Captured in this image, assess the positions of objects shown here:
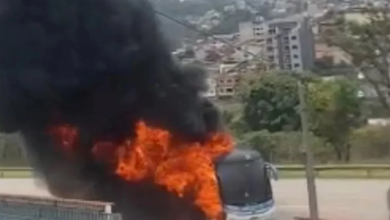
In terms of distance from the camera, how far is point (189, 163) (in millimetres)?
10398

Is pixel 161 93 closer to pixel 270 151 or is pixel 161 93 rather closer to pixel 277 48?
pixel 270 151

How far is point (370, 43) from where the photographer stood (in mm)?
21625

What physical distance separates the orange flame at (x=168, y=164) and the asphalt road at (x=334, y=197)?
3.37 metres

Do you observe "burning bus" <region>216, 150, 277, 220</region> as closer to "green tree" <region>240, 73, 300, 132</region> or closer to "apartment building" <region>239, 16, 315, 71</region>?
"green tree" <region>240, 73, 300, 132</region>

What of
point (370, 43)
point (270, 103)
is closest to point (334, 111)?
point (270, 103)

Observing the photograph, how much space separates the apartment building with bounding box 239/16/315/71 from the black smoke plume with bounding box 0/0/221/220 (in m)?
8.77

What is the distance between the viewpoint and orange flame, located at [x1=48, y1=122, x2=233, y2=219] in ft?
33.6

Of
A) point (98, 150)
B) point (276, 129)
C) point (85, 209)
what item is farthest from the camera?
point (276, 129)

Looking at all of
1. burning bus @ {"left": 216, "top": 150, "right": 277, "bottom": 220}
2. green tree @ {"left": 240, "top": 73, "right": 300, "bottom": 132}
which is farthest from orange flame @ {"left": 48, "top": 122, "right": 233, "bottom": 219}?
green tree @ {"left": 240, "top": 73, "right": 300, "bottom": 132}

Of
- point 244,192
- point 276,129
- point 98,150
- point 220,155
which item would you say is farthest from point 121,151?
point 276,129

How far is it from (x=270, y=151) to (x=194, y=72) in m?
7.37

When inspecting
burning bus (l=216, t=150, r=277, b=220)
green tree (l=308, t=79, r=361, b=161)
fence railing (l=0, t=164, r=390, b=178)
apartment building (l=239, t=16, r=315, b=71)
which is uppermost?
apartment building (l=239, t=16, r=315, b=71)

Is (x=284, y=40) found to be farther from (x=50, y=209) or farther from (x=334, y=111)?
(x=50, y=209)

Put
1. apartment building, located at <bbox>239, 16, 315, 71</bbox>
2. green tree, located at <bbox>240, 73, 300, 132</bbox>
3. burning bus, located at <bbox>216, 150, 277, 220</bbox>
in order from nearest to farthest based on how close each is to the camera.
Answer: burning bus, located at <bbox>216, 150, 277, 220</bbox> < green tree, located at <bbox>240, 73, 300, 132</bbox> < apartment building, located at <bbox>239, 16, 315, 71</bbox>
